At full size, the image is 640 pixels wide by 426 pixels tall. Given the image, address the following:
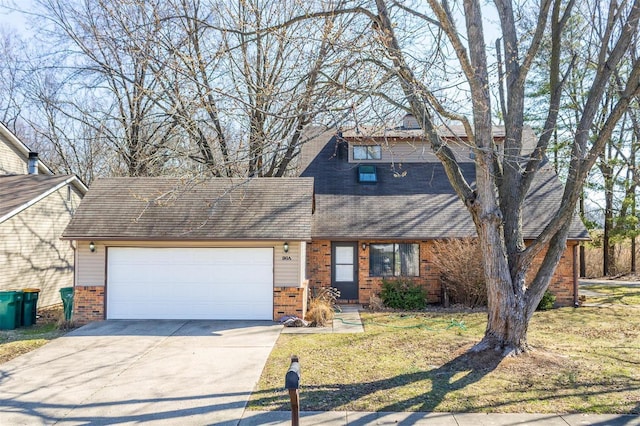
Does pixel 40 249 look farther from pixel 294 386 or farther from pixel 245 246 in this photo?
pixel 294 386

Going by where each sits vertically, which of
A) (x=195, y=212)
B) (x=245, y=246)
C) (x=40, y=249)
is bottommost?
(x=40, y=249)

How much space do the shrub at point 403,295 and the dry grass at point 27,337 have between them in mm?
8399

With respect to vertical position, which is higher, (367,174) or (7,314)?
(367,174)

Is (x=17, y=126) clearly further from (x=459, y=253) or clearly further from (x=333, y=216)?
(x=459, y=253)

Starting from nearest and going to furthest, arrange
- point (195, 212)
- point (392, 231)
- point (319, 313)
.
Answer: point (319, 313), point (195, 212), point (392, 231)

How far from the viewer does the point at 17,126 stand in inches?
1008

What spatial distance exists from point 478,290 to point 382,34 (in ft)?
27.7

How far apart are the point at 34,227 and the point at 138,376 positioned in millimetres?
8927

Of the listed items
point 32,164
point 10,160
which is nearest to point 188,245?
point 32,164

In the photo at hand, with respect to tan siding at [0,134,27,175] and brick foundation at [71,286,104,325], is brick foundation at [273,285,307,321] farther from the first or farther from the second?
tan siding at [0,134,27,175]

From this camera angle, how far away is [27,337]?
9.66m

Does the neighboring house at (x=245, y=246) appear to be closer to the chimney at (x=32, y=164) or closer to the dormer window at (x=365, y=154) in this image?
the dormer window at (x=365, y=154)

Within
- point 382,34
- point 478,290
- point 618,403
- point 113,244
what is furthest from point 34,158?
point 618,403

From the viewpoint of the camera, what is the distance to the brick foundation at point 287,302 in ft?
36.7
